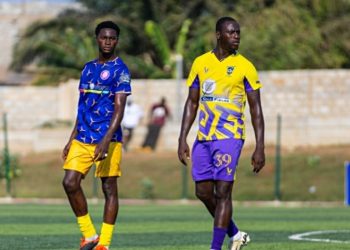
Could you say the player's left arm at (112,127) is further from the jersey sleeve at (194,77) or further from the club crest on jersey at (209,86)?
the club crest on jersey at (209,86)

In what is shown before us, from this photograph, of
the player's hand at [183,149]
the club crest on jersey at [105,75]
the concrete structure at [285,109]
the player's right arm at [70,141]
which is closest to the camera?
the player's hand at [183,149]

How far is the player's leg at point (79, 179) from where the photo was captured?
37.9 ft

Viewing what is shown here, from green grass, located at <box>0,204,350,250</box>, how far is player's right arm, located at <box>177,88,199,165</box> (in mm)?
1800

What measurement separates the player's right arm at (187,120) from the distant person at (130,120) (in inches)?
979

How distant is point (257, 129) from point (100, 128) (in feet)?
4.69

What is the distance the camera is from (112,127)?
37.5 feet

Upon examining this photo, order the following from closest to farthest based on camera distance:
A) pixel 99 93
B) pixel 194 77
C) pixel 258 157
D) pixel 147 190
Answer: pixel 258 157
pixel 194 77
pixel 99 93
pixel 147 190

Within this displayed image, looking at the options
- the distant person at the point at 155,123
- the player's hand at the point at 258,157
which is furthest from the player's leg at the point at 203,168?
the distant person at the point at 155,123

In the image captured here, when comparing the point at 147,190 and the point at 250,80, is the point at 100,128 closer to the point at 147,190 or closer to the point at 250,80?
the point at 250,80

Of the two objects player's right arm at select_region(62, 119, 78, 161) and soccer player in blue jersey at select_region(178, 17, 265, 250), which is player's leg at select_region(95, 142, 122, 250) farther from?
soccer player in blue jersey at select_region(178, 17, 265, 250)

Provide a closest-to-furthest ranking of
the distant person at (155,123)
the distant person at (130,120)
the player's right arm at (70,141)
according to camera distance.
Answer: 1. the player's right arm at (70,141)
2. the distant person at (130,120)
3. the distant person at (155,123)

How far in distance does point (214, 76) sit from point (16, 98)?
108 feet

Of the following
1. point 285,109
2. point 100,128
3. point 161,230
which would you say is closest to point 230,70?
point 100,128

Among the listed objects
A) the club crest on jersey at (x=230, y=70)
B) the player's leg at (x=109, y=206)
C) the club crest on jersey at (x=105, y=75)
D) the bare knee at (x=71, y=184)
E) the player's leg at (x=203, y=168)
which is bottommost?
the player's leg at (x=109, y=206)
